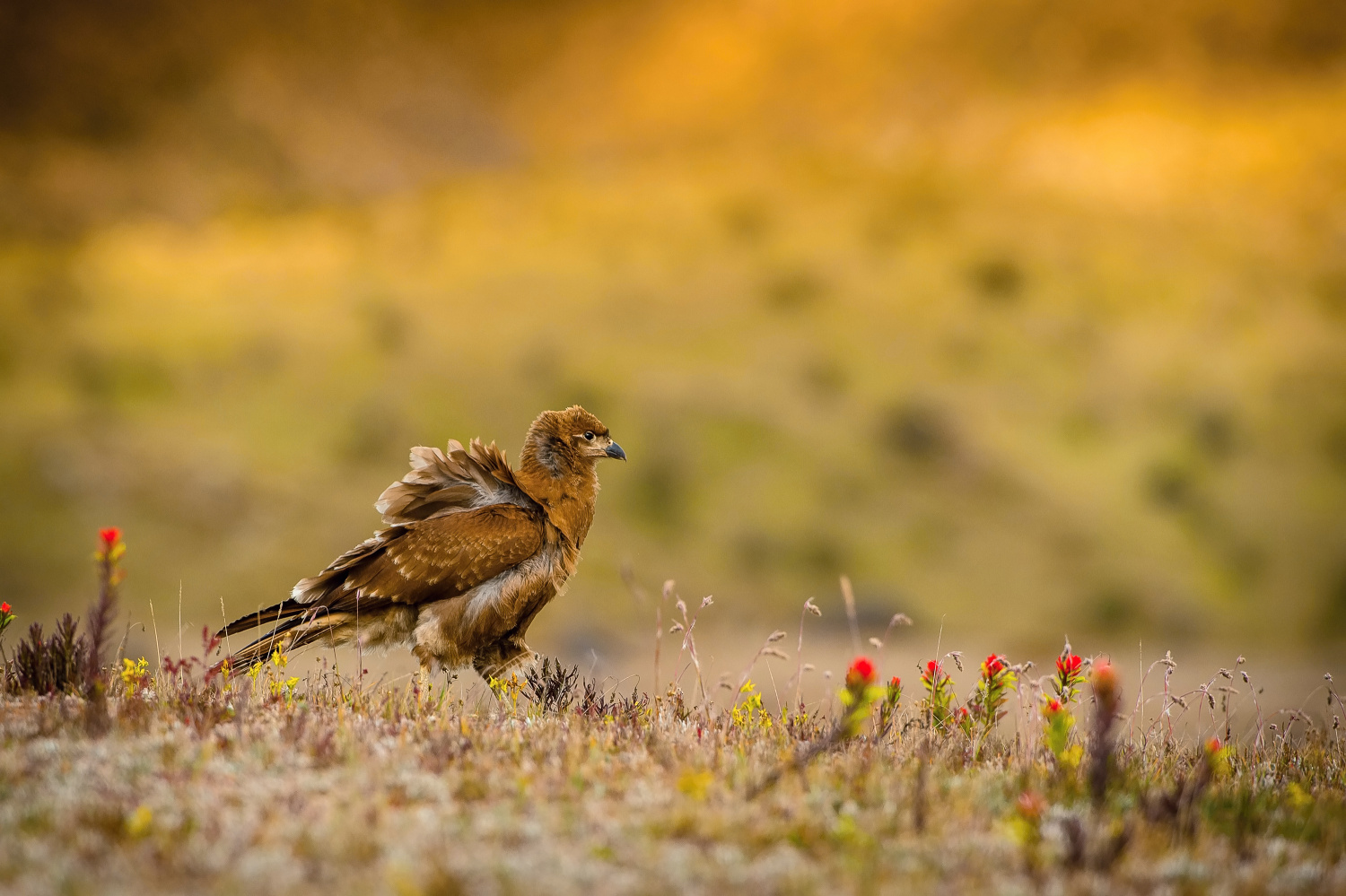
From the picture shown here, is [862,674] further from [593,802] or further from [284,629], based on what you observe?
[284,629]

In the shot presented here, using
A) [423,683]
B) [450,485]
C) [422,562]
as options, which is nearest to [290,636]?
[422,562]

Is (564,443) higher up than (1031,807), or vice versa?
(564,443)

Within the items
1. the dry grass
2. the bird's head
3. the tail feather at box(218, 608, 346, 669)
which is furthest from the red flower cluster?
the tail feather at box(218, 608, 346, 669)

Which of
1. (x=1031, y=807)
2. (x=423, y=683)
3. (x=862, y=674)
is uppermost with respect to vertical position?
(x=423, y=683)

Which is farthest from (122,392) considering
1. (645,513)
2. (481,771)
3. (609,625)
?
(481,771)

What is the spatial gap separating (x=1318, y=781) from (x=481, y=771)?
490cm

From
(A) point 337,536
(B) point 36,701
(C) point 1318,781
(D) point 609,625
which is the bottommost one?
(C) point 1318,781

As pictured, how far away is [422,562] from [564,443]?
5.81 feet

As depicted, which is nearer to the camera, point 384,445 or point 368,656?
point 368,656

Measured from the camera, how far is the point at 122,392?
56125 mm

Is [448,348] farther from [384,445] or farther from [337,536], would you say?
[337,536]

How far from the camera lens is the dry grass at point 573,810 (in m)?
3.54

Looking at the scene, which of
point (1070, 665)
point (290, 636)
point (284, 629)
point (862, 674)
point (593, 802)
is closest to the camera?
point (593, 802)

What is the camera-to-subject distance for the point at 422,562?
769 centimetres
